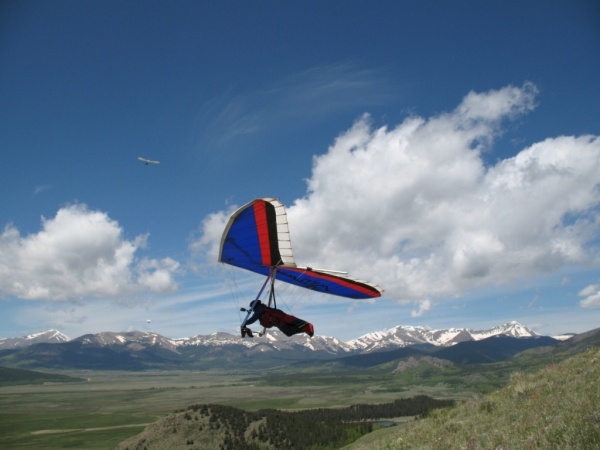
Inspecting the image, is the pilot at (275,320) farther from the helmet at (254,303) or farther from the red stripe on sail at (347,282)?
the red stripe on sail at (347,282)

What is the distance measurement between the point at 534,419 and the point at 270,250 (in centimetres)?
1319

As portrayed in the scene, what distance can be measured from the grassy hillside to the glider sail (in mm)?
8146

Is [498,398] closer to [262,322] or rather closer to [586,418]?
[586,418]

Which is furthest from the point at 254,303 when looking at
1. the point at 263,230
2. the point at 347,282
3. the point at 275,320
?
the point at 347,282

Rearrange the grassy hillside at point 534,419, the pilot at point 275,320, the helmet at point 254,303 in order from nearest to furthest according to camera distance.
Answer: the grassy hillside at point 534,419, the pilot at point 275,320, the helmet at point 254,303

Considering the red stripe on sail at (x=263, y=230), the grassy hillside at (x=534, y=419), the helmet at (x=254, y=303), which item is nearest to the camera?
the grassy hillside at (x=534, y=419)

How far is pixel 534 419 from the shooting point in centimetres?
1080

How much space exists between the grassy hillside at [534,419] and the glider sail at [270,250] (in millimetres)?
8146

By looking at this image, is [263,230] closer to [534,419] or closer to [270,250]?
[270,250]

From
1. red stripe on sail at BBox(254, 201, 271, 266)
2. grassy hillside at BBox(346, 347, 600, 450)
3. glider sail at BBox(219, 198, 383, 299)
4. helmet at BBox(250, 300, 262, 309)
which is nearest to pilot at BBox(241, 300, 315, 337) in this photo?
helmet at BBox(250, 300, 262, 309)

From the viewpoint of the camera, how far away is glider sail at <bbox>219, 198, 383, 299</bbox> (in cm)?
1883

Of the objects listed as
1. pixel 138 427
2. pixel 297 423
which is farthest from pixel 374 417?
pixel 138 427

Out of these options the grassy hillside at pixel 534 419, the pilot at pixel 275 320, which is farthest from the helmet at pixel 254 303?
the grassy hillside at pixel 534 419

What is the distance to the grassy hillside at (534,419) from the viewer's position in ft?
28.7
